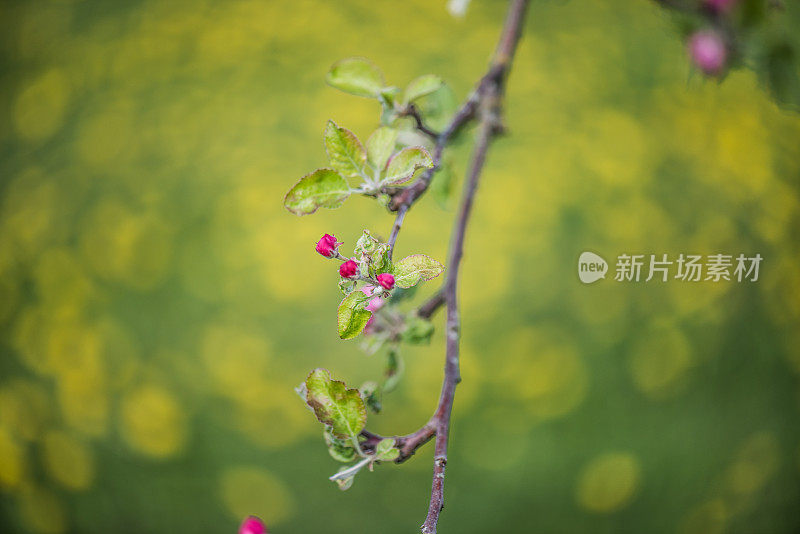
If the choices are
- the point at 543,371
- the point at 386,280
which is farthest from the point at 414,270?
the point at 543,371

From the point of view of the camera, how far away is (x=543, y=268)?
0.65 metres

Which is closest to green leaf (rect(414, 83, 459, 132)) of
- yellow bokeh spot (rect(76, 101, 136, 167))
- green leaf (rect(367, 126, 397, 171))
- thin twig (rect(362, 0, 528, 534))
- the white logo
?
thin twig (rect(362, 0, 528, 534))

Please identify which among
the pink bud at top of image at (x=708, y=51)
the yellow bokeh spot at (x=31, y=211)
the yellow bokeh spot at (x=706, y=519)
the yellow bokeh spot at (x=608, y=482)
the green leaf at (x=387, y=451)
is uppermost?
the pink bud at top of image at (x=708, y=51)

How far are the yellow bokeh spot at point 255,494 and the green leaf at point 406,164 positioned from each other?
1.30ft

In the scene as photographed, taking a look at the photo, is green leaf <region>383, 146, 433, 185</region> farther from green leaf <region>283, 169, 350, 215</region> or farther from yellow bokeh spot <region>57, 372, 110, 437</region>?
yellow bokeh spot <region>57, 372, 110, 437</region>

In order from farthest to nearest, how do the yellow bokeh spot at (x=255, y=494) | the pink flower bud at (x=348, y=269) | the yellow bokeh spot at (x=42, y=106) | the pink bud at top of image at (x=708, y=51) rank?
the yellow bokeh spot at (x=42, y=106) → the yellow bokeh spot at (x=255, y=494) → the pink bud at top of image at (x=708, y=51) → the pink flower bud at (x=348, y=269)

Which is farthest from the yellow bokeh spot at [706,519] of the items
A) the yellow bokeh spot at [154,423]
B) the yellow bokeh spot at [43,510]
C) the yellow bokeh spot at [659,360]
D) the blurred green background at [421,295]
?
the yellow bokeh spot at [43,510]

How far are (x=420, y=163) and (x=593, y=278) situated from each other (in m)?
0.39

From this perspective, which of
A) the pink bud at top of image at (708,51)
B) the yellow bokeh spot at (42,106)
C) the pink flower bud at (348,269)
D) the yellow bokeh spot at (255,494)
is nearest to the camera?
the pink flower bud at (348,269)

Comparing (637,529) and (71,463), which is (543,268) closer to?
(637,529)

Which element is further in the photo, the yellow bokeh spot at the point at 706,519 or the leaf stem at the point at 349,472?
the yellow bokeh spot at the point at 706,519

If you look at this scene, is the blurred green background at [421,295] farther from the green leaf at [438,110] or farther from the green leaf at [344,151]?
the green leaf at [344,151]

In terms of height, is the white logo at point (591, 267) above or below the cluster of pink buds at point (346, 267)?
below

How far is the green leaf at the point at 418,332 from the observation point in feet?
1.18
